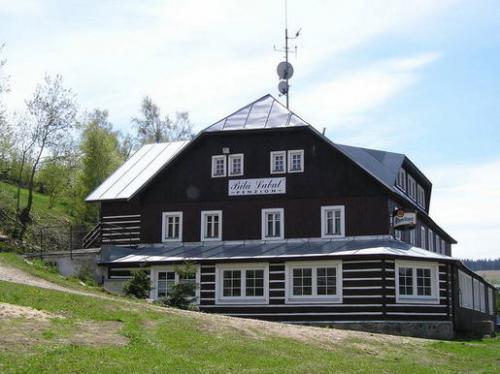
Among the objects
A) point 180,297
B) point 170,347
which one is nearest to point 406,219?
point 180,297

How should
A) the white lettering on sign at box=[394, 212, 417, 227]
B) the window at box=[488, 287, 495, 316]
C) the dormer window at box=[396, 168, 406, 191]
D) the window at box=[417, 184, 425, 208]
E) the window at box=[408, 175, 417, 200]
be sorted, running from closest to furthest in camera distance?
the white lettering on sign at box=[394, 212, 417, 227]
the dormer window at box=[396, 168, 406, 191]
the window at box=[408, 175, 417, 200]
the window at box=[417, 184, 425, 208]
the window at box=[488, 287, 495, 316]

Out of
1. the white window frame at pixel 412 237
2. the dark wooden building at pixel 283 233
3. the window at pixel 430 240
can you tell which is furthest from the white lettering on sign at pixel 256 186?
the window at pixel 430 240

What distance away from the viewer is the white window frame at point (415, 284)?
110ft

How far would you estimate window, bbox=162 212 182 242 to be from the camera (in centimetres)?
3947

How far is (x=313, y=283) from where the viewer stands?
113 ft

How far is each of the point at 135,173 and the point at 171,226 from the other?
637cm

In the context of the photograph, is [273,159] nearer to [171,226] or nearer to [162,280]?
[171,226]

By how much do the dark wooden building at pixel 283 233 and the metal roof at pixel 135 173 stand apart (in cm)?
23

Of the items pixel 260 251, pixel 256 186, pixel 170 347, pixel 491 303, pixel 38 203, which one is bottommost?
pixel 170 347

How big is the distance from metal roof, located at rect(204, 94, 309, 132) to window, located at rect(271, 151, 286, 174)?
1322mm

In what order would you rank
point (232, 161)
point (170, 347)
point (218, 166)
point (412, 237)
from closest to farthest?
1. point (170, 347)
2. point (232, 161)
3. point (218, 166)
4. point (412, 237)

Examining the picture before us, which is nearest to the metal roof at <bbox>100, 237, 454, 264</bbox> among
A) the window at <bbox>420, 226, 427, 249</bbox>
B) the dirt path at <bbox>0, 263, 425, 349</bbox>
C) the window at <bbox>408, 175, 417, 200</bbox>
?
the dirt path at <bbox>0, 263, 425, 349</bbox>

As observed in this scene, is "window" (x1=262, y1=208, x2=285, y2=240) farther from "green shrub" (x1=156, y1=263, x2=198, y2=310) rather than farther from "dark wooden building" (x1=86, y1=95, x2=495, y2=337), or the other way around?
"green shrub" (x1=156, y1=263, x2=198, y2=310)

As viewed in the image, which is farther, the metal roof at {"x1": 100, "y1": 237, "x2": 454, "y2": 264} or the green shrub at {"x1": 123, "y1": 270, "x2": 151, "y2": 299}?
the metal roof at {"x1": 100, "y1": 237, "x2": 454, "y2": 264}
